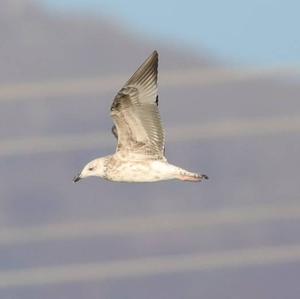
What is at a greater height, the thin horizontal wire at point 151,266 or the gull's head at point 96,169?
the thin horizontal wire at point 151,266

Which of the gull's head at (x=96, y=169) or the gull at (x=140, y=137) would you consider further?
the gull's head at (x=96, y=169)

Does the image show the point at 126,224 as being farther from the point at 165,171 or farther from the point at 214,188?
the point at 165,171

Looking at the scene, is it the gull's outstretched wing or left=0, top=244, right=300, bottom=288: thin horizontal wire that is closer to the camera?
the gull's outstretched wing

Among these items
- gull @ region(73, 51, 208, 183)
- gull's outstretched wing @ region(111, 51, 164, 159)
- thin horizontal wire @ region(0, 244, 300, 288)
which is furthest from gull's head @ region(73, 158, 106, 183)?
thin horizontal wire @ region(0, 244, 300, 288)

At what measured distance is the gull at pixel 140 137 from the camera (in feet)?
36.9

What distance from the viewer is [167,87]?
40531 mm

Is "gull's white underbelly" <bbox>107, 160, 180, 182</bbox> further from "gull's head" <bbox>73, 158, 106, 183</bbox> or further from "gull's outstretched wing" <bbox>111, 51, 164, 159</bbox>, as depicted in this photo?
"gull's outstretched wing" <bbox>111, 51, 164, 159</bbox>

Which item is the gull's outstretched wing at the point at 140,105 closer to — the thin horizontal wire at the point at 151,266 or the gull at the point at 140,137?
the gull at the point at 140,137

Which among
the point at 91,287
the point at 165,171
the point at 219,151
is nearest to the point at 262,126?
the point at 219,151

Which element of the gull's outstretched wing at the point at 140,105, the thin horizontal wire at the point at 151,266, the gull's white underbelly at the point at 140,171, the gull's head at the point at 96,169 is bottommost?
the gull's white underbelly at the point at 140,171

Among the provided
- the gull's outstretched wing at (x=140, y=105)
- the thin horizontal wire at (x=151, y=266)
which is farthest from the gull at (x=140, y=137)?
Answer: the thin horizontal wire at (x=151, y=266)

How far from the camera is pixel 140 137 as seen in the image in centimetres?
1140

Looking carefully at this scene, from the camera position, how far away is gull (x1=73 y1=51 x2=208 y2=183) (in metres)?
11.2

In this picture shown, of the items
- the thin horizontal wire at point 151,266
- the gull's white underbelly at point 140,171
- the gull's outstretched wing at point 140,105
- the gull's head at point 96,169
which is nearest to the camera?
the gull's outstretched wing at point 140,105
